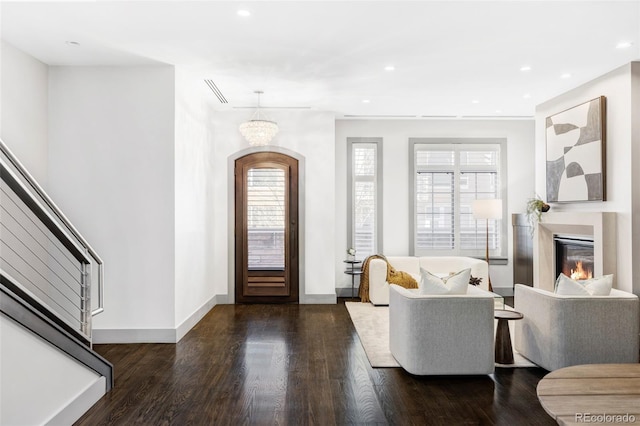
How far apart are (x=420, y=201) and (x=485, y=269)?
1597mm

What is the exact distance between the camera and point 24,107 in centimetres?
437

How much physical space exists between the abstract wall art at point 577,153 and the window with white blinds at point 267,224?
152 inches

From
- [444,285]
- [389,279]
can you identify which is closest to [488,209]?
[389,279]

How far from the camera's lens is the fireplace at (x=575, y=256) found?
5.49 metres

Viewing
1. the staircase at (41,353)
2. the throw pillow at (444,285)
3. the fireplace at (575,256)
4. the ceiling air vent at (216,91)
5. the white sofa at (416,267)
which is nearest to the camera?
the staircase at (41,353)

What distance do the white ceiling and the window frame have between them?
1.75m

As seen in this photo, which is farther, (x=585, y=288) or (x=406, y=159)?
(x=406, y=159)

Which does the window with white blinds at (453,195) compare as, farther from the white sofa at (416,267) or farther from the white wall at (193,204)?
the white wall at (193,204)

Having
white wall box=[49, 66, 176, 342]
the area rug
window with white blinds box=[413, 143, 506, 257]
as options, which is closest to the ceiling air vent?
white wall box=[49, 66, 176, 342]

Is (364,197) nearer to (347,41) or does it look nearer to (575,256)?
(575,256)

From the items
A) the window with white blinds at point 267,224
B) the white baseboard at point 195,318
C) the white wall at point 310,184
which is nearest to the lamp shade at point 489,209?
the white wall at point 310,184

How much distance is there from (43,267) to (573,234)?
20.3 ft

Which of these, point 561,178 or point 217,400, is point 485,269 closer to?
point 561,178

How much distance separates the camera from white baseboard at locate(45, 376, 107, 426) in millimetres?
2731
